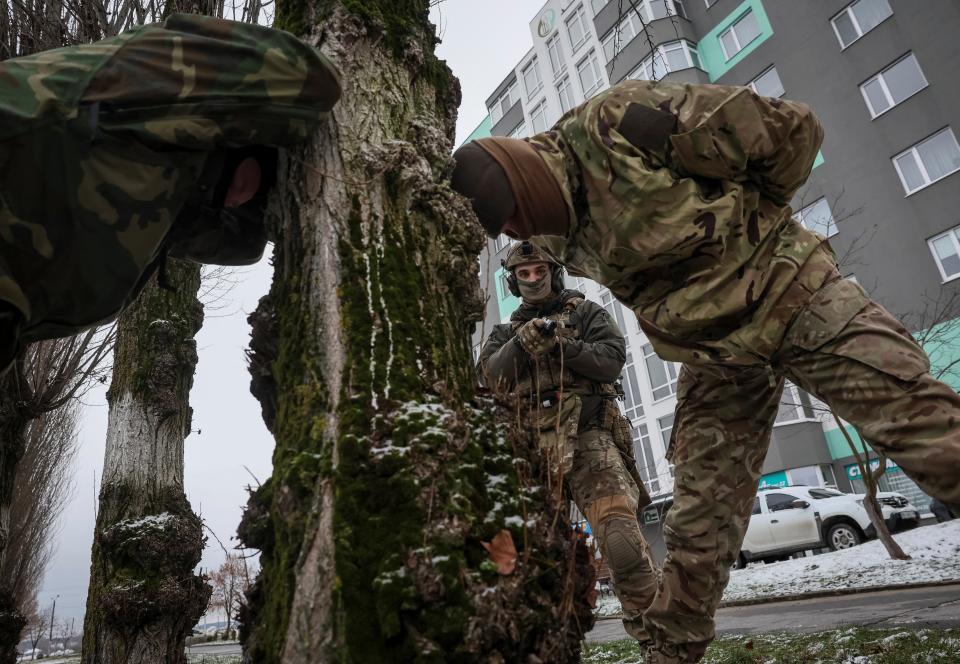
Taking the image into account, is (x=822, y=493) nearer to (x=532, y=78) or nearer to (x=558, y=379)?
(x=558, y=379)

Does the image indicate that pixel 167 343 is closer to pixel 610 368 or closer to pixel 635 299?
pixel 610 368

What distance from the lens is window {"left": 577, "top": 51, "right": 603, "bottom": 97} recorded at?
80.2 ft

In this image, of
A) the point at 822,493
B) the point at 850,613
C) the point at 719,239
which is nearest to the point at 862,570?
the point at 850,613

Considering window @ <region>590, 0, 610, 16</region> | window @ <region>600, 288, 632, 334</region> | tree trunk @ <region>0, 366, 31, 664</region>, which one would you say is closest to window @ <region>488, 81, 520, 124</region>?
window @ <region>590, 0, 610, 16</region>

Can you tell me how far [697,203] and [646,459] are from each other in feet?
69.5

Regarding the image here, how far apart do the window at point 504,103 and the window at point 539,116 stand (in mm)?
1949

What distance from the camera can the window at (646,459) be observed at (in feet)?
70.5

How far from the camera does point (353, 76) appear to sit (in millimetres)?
2037

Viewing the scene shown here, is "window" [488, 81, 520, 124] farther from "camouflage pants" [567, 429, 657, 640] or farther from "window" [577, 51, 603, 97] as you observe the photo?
"camouflage pants" [567, 429, 657, 640]

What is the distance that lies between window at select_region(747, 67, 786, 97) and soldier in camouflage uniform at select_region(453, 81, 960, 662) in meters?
19.6

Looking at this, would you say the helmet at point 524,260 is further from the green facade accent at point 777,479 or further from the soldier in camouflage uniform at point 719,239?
the green facade accent at point 777,479

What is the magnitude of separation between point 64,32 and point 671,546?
260 inches

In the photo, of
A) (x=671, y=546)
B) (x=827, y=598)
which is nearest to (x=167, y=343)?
(x=671, y=546)

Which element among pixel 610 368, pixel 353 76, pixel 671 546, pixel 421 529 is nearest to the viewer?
pixel 421 529
